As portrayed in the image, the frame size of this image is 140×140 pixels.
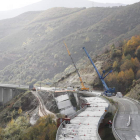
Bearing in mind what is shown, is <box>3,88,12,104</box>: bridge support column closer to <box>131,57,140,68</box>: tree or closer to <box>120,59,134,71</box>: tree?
<box>120,59,134,71</box>: tree

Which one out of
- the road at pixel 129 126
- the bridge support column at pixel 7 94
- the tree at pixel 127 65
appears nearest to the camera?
Result: the road at pixel 129 126

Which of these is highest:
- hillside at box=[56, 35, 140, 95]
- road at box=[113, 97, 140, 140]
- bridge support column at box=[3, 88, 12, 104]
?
road at box=[113, 97, 140, 140]

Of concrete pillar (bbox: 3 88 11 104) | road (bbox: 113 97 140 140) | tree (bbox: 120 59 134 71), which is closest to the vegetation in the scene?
tree (bbox: 120 59 134 71)

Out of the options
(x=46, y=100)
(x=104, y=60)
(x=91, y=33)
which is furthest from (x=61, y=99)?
(x=91, y=33)

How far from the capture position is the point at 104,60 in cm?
7800

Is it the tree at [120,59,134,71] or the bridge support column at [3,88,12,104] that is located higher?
the tree at [120,59,134,71]

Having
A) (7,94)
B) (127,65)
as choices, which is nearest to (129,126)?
(127,65)

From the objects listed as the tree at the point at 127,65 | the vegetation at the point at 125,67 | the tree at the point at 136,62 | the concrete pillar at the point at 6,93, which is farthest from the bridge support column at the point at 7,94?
the tree at the point at 136,62

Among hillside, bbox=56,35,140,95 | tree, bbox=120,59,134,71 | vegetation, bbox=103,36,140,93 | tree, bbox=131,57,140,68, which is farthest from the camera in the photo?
tree, bbox=131,57,140,68

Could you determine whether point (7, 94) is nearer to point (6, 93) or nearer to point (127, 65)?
point (6, 93)

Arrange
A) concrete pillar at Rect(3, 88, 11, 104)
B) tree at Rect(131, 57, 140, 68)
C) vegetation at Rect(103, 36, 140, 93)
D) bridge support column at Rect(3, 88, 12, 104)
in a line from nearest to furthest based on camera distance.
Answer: vegetation at Rect(103, 36, 140, 93) < tree at Rect(131, 57, 140, 68) < bridge support column at Rect(3, 88, 12, 104) < concrete pillar at Rect(3, 88, 11, 104)

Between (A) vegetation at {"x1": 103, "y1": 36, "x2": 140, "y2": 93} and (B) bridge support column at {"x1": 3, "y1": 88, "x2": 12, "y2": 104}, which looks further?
(B) bridge support column at {"x1": 3, "y1": 88, "x2": 12, "y2": 104}

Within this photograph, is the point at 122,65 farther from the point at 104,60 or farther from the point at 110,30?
the point at 110,30

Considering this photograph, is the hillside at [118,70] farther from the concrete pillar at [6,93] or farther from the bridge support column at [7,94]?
the concrete pillar at [6,93]
